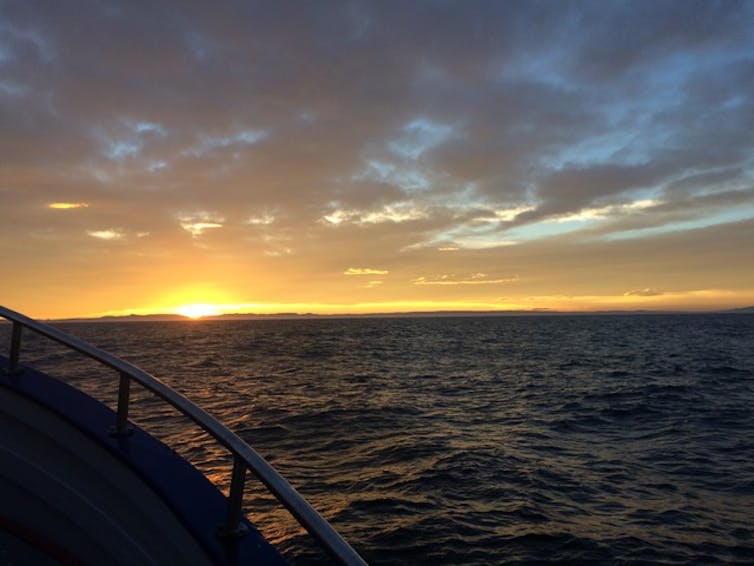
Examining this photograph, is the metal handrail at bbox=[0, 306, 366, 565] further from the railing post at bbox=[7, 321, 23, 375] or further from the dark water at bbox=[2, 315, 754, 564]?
the dark water at bbox=[2, 315, 754, 564]

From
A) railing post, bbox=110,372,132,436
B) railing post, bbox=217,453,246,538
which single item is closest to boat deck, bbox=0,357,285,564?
railing post, bbox=110,372,132,436

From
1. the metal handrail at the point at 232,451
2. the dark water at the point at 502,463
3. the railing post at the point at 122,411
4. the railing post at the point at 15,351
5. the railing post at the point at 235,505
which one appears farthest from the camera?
the dark water at the point at 502,463

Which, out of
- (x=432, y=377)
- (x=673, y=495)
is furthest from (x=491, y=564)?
(x=432, y=377)

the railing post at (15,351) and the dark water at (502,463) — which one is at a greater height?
the railing post at (15,351)

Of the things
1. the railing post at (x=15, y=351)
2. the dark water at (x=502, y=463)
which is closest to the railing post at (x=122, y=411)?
the railing post at (x=15, y=351)

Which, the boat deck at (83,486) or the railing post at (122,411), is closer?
the boat deck at (83,486)

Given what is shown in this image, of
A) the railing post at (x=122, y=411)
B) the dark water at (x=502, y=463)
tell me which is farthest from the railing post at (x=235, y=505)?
the dark water at (x=502, y=463)

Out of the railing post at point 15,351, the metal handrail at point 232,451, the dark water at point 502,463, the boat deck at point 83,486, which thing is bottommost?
the dark water at point 502,463

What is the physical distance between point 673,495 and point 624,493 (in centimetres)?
88

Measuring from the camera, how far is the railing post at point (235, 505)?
96.8 inches

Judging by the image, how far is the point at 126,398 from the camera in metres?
3.44

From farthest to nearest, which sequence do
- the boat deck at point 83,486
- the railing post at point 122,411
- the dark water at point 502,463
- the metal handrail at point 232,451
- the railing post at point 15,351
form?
1. the dark water at point 502,463
2. the railing post at point 15,351
3. the railing post at point 122,411
4. the boat deck at point 83,486
5. the metal handrail at point 232,451

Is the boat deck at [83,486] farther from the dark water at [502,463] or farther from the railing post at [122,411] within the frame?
the dark water at [502,463]

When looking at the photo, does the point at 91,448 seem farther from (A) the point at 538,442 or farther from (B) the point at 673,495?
(A) the point at 538,442
